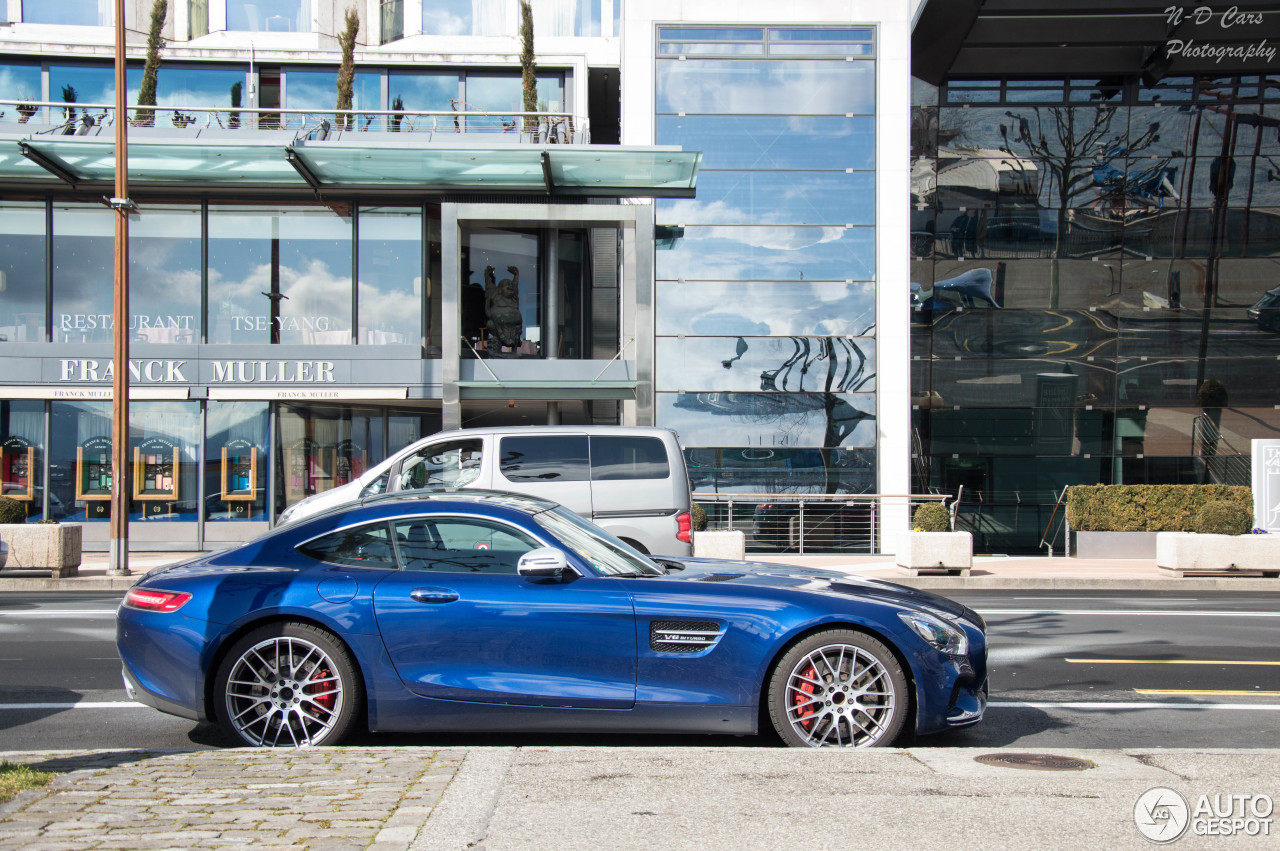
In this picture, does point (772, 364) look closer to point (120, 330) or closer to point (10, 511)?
point (120, 330)

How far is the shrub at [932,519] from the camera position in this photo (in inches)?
661

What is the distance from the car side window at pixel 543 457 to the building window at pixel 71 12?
17949mm

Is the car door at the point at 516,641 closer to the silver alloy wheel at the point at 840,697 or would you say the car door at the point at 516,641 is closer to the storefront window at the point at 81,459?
the silver alloy wheel at the point at 840,697

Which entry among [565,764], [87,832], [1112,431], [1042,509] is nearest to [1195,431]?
[1112,431]

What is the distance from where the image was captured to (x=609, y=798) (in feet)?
13.3

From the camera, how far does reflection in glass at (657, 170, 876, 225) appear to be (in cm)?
2288

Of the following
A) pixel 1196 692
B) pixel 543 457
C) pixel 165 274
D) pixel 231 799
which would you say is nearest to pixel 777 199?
pixel 165 274

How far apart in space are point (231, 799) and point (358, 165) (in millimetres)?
17630

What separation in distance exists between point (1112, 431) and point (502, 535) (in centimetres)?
2314

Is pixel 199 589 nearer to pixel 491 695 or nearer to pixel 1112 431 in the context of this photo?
pixel 491 695

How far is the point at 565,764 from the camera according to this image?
178 inches

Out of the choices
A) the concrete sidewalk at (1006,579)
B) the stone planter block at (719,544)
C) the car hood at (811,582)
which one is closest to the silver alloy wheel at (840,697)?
the car hood at (811,582)

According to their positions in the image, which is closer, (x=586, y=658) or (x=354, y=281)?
(x=586, y=658)

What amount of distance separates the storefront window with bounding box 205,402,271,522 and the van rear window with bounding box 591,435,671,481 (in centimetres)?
1160
